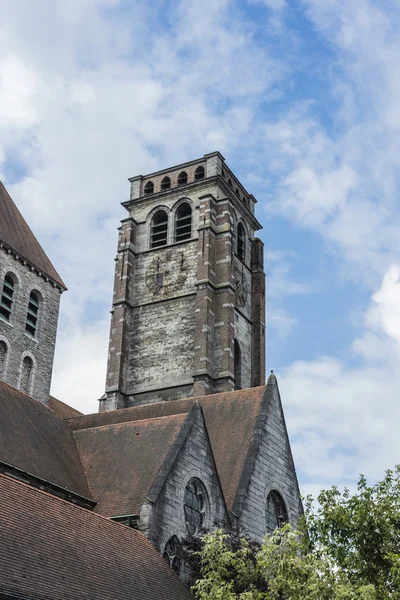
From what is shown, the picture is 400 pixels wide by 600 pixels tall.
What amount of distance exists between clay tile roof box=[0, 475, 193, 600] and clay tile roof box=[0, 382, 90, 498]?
11.2ft

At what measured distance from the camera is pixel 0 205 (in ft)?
117

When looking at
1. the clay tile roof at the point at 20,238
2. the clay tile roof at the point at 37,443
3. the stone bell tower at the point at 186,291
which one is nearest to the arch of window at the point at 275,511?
the clay tile roof at the point at 37,443

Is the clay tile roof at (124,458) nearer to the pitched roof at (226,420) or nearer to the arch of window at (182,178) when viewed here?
the pitched roof at (226,420)

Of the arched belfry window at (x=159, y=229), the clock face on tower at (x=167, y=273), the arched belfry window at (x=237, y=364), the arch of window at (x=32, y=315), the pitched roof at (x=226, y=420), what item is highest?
the arched belfry window at (x=159, y=229)

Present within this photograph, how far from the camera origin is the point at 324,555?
53.2 ft

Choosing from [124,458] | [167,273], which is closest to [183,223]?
[167,273]

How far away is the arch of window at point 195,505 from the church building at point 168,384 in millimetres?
42

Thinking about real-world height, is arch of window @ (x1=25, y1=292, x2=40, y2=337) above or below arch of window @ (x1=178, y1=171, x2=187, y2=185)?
below

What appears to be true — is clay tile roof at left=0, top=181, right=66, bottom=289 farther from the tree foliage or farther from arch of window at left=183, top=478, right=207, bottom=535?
the tree foliage

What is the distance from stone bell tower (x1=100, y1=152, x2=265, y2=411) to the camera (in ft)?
131

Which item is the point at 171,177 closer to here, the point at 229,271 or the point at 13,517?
the point at 229,271

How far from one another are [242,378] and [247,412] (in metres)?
16.1

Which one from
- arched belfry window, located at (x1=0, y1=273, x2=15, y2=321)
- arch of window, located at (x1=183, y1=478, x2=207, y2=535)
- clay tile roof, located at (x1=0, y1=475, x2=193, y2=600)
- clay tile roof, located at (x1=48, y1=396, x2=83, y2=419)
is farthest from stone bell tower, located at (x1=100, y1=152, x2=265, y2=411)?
clay tile roof, located at (x1=0, y1=475, x2=193, y2=600)

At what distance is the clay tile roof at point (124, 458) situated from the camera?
20.4 metres
